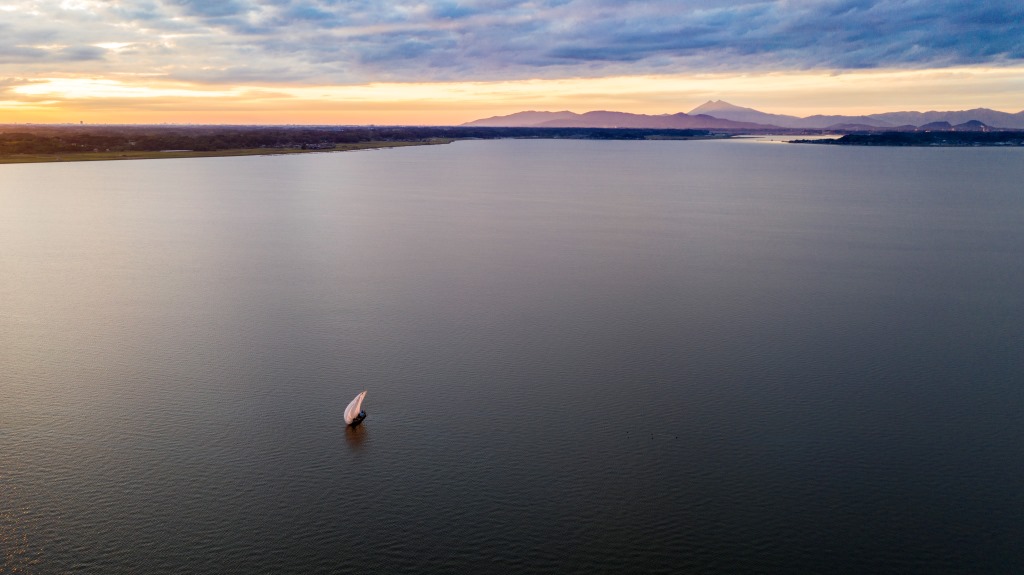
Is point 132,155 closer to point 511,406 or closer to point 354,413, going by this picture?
point 354,413

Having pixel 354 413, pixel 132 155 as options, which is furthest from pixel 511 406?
pixel 132 155

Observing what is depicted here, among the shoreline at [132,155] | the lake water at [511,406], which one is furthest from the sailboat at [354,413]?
the shoreline at [132,155]

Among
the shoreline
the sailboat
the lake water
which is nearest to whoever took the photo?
the lake water

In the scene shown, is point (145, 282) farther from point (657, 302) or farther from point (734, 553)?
point (734, 553)

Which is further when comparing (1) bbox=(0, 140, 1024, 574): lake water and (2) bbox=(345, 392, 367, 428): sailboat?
(2) bbox=(345, 392, 367, 428): sailboat

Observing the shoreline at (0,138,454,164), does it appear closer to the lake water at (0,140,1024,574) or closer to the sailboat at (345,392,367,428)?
the lake water at (0,140,1024,574)

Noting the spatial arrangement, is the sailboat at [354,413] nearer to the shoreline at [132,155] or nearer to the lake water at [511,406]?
the lake water at [511,406]

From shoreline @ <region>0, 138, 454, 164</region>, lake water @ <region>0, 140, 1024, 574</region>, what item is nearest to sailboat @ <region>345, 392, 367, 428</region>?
lake water @ <region>0, 140, 1024, 574</region>
